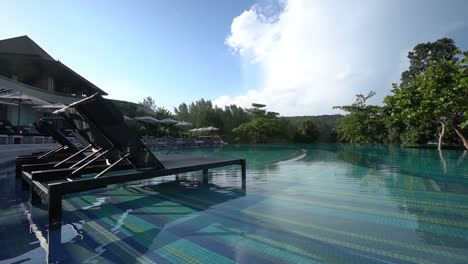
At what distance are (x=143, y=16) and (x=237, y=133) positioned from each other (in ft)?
65.8

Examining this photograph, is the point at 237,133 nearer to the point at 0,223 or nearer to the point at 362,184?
the point at 362,184

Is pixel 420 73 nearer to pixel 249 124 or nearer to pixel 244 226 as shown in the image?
pixel 249 124

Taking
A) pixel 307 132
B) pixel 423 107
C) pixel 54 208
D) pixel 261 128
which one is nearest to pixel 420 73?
pixel 307 132

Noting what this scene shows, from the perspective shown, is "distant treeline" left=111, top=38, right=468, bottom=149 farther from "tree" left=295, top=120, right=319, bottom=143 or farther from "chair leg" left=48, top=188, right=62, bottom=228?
"chair leg" left=48, top=188, right=62, bottom=228

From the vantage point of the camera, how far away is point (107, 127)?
241cm

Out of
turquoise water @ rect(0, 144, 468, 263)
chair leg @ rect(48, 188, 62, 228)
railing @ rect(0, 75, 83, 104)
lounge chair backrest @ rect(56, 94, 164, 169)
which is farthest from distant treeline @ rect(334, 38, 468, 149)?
railing @ rect(0, 75, 83, 104)

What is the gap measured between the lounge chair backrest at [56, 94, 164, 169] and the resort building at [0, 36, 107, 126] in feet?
34.9

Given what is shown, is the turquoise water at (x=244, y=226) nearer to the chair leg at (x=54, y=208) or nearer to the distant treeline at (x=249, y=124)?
the chair leg at (x=54, y=208)

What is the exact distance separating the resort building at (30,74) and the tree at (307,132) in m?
22.6

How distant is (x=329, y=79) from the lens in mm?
14062

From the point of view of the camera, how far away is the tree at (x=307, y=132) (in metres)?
27.1

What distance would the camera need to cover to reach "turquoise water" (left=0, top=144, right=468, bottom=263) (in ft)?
5.09

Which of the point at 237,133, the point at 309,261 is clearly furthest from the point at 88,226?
the point at 237,133

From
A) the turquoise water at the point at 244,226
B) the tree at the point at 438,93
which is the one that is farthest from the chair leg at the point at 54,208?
the tree at the point at 438,93
